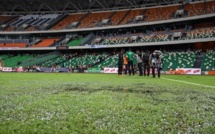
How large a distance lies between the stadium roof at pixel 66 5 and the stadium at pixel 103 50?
0.22 meters

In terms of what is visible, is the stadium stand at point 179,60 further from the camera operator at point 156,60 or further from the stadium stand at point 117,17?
the camera operator at point 156,60

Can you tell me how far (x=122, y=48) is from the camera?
49.8m

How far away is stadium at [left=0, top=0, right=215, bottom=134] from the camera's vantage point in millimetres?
3244

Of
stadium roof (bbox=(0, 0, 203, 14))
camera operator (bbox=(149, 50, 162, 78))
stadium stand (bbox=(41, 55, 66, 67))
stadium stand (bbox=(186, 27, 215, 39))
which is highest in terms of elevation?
stadium roof (bbox=(0, 0, 203, 14))

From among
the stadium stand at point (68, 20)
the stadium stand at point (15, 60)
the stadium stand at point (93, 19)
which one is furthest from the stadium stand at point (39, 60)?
the stadium stand at point (93, 19)

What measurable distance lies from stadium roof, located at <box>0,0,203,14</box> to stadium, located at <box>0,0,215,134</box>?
225mm

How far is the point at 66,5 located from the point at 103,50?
1969cm

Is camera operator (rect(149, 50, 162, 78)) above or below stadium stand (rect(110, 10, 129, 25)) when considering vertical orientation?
below

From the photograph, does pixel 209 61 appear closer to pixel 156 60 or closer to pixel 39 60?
pixel 156 60

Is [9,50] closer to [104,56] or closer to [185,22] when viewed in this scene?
[104,56]

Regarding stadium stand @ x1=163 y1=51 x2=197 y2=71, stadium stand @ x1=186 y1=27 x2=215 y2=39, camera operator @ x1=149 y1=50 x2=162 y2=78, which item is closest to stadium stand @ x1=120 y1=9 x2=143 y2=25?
stadium stand @ x1=186 y1=27 x2=215 y2=39

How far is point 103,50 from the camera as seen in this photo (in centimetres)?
5172

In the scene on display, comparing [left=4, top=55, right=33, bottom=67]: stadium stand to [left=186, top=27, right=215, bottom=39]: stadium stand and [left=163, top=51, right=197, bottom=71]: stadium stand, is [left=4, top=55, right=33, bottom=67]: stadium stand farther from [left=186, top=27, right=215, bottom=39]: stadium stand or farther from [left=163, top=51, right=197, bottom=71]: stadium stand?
[left=186, top=27, right=215, bottom=39]: stadium stand

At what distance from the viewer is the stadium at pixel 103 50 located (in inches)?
128
